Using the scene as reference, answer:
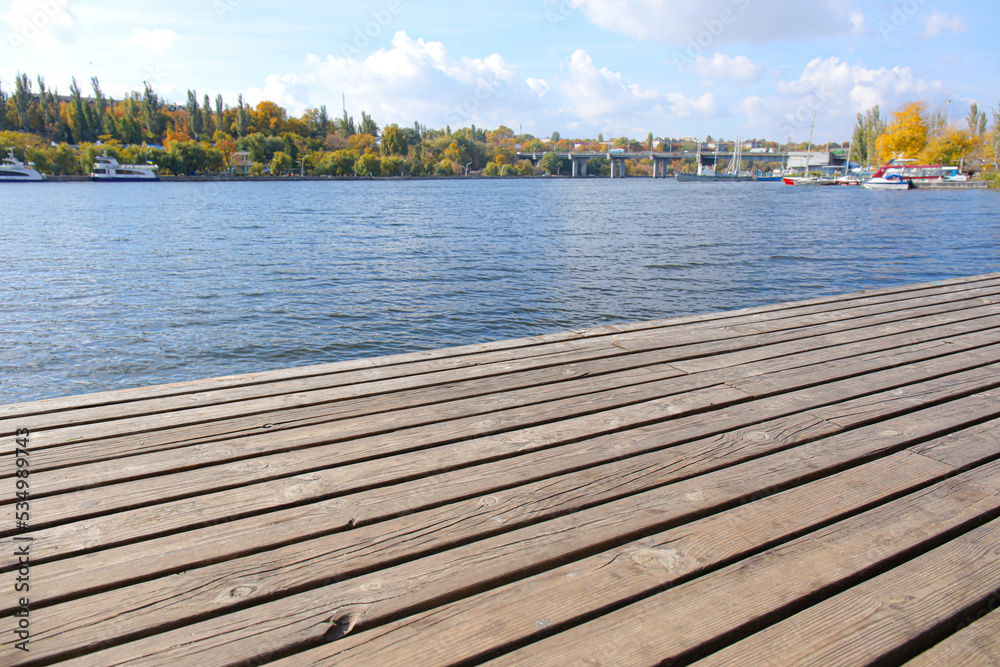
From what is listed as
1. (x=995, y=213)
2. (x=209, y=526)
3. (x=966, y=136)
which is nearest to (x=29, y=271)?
(x=209, y=526)

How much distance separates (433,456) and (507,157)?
145603 mm

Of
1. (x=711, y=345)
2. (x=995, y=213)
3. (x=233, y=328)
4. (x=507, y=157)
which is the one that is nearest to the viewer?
(x=711, y=345)

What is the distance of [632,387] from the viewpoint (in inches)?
115

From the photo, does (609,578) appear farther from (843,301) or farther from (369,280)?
(369,280)

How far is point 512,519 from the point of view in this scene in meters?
1.79

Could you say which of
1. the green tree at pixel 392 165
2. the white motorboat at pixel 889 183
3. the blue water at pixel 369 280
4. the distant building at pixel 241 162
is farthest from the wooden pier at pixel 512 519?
the distant building at pixel 241 162

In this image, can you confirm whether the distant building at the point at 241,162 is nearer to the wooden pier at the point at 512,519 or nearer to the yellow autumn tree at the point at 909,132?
the yellow autumn tree at the point at 909,132

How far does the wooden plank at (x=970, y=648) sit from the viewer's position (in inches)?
52.1

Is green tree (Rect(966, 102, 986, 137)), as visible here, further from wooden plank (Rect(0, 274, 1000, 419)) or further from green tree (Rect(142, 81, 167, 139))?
green tree (Rect(142, 81, 167, 139))

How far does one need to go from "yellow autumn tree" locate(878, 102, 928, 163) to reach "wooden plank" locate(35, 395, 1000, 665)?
86.7 m

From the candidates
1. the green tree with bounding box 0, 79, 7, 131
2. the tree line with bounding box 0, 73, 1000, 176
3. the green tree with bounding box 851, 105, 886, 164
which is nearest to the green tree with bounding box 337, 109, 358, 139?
the tree line with bounding box 0, 73, 1000, 176

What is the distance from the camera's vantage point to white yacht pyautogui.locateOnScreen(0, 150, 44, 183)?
82.8 m

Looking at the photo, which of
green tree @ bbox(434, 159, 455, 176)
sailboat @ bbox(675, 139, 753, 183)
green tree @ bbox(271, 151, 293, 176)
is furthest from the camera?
green tree @ bbox(434, 159, 455, 176)

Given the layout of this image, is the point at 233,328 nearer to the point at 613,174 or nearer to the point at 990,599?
the point at 990,599
